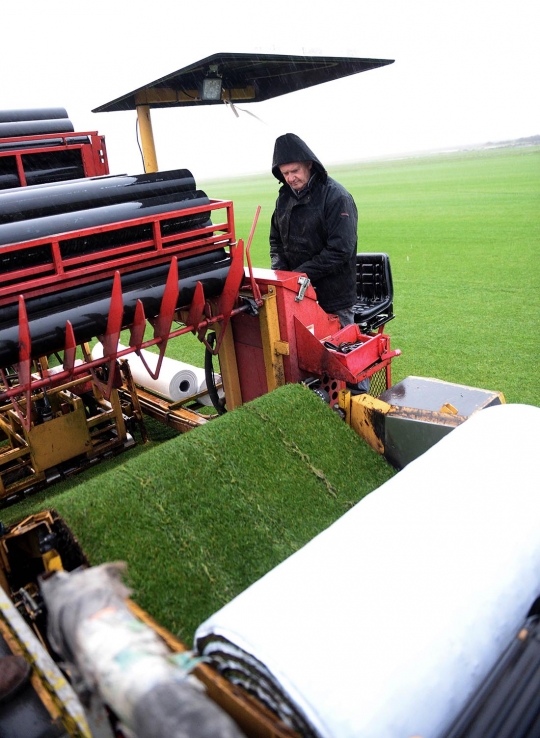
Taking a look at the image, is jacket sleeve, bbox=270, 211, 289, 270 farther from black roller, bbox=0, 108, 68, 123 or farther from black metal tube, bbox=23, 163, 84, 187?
black roller, bbox=0, 108, 68, 123

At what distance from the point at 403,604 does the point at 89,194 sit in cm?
225

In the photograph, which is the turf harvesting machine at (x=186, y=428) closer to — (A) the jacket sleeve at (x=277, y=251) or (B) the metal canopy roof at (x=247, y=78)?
(B) the metal canopy roof at (x=247, y=78)

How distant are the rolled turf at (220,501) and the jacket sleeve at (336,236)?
111cm

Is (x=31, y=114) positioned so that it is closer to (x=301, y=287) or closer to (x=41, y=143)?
(x=41, y=143)

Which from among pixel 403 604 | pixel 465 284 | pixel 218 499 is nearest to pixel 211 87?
pixel 218 499

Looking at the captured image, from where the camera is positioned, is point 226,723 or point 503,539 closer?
point 226,723

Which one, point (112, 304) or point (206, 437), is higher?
point (112, 304)

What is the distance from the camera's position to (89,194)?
2.72 m

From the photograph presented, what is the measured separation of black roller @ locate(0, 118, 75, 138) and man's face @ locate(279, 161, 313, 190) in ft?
7.89

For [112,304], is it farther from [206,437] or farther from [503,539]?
[503,539]

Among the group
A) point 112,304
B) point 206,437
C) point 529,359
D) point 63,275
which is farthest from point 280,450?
point 529,359

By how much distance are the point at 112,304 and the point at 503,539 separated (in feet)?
5.97

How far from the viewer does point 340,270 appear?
12.6 ft

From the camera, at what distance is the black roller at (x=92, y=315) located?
7.69 feet
